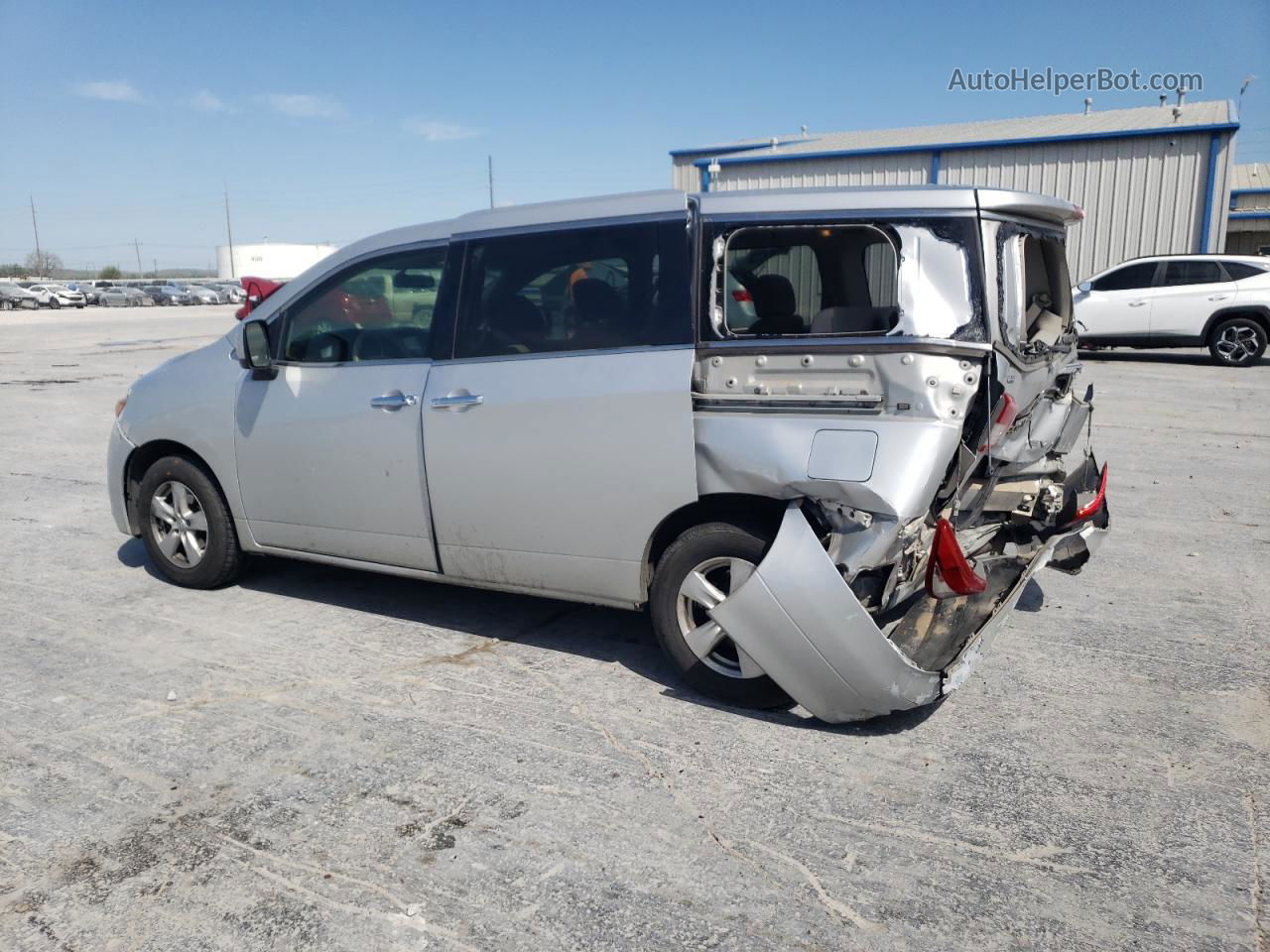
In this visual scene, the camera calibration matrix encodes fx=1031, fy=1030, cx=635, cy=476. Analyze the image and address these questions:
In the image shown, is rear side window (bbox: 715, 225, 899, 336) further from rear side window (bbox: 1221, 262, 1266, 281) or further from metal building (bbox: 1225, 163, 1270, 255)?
metal building (bbox: 1225, 163, 1270, 255)

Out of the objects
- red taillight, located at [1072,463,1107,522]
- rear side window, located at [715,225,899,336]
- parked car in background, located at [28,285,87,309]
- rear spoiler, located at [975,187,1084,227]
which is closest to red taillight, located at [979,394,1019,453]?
rear side window, located at [715,225,899,336]

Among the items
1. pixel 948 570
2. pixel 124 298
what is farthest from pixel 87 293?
pixel 948 570

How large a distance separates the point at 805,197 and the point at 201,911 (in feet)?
10.3

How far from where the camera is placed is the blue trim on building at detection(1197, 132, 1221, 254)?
19875mm

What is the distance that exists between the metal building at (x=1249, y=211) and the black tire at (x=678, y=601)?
3193 centimetres

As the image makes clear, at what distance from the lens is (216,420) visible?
528cm

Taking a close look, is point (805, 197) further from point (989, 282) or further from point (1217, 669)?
point (1217, 669)

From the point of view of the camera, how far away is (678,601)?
409 centimetres

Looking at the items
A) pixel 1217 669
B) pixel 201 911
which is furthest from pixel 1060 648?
pixel 201 911

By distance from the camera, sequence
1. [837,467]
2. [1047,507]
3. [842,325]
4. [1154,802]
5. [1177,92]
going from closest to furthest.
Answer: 1. [1154,802]
2. [837,467]
3. [842,325]
4. [1047,507]
5. [1177,92]

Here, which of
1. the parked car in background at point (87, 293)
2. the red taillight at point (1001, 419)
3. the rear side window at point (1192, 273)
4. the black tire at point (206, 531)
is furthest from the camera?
the parked car in background at point (87, 293)

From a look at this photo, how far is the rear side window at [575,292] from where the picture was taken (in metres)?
4.12

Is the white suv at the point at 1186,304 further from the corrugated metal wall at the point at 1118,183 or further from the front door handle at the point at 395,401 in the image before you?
the front door handle at the point at 395,401

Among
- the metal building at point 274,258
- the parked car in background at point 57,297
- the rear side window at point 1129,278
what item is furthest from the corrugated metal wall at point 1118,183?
the metal building at point 274,258
